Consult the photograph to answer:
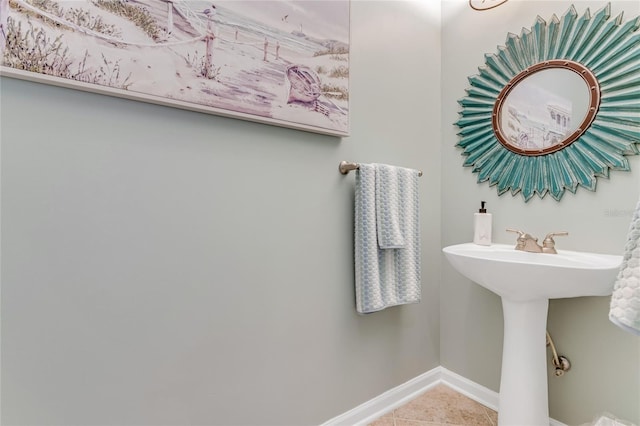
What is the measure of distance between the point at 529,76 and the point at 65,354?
1.92 m

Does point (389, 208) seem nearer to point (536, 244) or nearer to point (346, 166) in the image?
point (346, 166)

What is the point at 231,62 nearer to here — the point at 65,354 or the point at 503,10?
the point at 65,354

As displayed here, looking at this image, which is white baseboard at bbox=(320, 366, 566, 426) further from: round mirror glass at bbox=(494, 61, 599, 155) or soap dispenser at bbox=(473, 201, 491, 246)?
round mirror glass at bbox=(494, 61, 599, 155)

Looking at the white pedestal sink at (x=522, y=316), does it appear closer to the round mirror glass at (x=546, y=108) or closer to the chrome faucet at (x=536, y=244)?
the chrome faucet at (x=536, y=244)

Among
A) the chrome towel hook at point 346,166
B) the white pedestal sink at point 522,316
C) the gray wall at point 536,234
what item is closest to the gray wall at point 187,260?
the chrome towel hook at point 346,166

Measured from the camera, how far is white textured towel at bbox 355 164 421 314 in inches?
46.9

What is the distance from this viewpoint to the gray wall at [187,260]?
739 mm

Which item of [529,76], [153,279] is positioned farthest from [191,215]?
[529,76]

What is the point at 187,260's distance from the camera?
36.4 inches

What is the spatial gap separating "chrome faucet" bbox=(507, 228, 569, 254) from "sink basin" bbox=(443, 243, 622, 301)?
1.2 inches

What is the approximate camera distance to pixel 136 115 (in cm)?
85

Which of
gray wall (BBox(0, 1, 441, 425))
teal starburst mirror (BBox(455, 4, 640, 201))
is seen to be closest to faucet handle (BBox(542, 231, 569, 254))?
teal starburst mirror (BBox(455, 4, 640, 201))

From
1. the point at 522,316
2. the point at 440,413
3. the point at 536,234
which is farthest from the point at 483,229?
the point at 440,413

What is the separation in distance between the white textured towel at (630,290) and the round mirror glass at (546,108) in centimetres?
73
